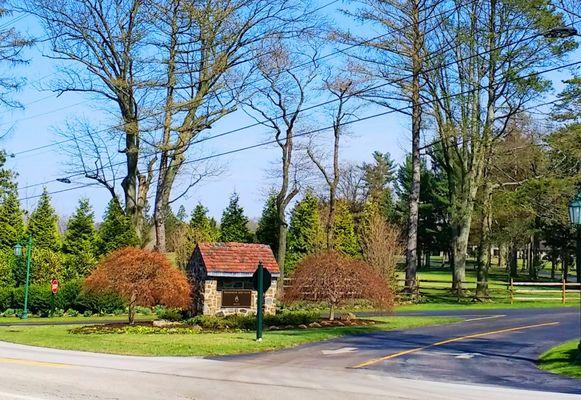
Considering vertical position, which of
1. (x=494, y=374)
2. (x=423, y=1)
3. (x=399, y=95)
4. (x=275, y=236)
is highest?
(x=423, y=1)

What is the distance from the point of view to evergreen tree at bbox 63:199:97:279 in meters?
40.1

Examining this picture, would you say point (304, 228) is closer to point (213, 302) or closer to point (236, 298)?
point (236, 298)

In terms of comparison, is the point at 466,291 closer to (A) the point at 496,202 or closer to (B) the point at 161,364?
(A) the point at 496,202

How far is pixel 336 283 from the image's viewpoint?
26453mm

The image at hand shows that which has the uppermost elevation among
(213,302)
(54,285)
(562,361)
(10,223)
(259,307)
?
(10,223)

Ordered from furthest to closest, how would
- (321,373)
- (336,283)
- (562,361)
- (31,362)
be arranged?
(336,283), (562,361), (31,362), (321,373)

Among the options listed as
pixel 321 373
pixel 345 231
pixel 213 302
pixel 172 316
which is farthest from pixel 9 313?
pixel 345 231

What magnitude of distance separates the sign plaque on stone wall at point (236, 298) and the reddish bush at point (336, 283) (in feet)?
11.8

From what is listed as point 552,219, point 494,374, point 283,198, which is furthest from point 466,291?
point 494,374

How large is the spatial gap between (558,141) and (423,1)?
12525mm

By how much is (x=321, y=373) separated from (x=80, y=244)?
2911 centimetres

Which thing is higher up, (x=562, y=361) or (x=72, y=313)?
(x=562, y=361)

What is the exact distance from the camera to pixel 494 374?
634 inches

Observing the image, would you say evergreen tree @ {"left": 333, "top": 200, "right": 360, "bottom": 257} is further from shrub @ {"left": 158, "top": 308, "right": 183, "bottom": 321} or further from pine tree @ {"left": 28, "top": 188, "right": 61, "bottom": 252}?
shrub @ {"left": 158, "top": 308, "right": 183, "bottom": 321}
